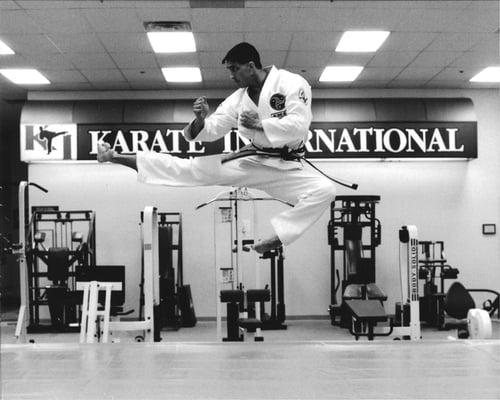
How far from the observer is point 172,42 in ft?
22.6

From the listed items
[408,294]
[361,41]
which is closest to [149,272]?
[408,294]

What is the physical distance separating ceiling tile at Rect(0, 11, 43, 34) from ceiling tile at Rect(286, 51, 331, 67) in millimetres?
3013

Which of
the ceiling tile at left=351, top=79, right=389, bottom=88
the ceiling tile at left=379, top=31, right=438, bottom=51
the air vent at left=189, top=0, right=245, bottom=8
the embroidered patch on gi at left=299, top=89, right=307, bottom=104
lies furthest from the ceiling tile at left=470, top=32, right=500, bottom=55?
the embroidered patch on gi at left=299, top=89, right=307, bottom=104

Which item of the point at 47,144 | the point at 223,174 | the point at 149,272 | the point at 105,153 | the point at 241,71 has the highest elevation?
the point at 47,144

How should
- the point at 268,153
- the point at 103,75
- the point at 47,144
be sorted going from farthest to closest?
the point at 47,144, the point at 103,75, the point at 268,153

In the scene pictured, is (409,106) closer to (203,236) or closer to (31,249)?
(203,236)

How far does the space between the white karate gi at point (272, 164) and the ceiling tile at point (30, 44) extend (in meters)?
4.34

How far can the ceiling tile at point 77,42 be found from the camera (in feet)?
21.7

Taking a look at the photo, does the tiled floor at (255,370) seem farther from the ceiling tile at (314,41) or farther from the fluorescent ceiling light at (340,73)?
the fluorescent ceiling light at (340,73)

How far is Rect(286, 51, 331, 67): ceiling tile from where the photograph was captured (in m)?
7.30

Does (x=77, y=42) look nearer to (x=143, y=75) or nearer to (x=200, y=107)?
(x=143, y=75)

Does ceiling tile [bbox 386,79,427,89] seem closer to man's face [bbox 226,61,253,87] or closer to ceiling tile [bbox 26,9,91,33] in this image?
ceiling tile [bbox 26,9,91,33]

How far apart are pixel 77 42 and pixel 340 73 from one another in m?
3.52

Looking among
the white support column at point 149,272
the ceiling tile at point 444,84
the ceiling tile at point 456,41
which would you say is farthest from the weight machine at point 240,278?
the ceiling tile at point 444,84
